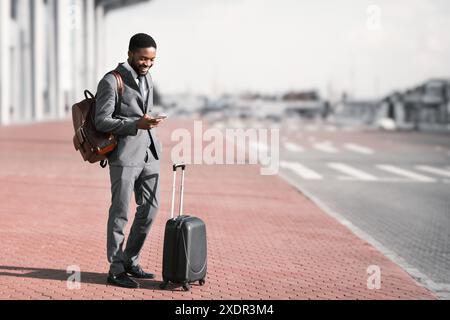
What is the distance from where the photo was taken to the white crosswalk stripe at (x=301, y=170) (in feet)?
59.1

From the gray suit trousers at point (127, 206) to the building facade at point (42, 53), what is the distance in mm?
35021

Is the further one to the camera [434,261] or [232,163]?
[232,163]

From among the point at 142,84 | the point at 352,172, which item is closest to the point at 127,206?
the point at 142,84

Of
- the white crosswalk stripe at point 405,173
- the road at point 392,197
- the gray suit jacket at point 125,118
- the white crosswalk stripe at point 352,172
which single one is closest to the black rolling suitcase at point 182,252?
the gray suit jacket at point 125,118

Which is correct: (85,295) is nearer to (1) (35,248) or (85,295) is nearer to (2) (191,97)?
(1) (35,248)

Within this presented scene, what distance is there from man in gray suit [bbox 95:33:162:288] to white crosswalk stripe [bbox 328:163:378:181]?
12185 millimetres

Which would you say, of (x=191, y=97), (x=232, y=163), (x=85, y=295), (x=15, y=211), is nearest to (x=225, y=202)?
(x=15, y=211)

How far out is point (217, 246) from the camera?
8258 millimetres

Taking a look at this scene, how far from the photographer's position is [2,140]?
2858 centimetres

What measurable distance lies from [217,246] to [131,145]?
8.89 feet

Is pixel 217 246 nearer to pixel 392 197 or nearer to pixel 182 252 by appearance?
pixel 182 252

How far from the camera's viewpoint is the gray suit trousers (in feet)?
19.3

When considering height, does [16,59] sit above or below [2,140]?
above
